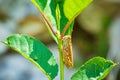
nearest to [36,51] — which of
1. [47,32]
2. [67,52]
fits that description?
[67,52]

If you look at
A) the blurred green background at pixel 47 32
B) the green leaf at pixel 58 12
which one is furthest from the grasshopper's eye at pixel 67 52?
the blurred green background at pixel 47 32

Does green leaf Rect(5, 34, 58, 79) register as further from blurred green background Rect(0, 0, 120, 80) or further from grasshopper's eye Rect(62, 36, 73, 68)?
blurred green background Rect(0, 0, 120, 80)

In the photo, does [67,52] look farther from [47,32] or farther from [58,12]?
[47,32]

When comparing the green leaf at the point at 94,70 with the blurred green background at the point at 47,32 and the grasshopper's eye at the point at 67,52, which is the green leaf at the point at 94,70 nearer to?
the grasshopper's eye at the point at 67,52

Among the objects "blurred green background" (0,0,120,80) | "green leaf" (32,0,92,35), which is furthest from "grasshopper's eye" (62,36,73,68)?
"blurred green background" (0,0,120,80)

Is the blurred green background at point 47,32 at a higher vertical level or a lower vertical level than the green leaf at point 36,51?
lower

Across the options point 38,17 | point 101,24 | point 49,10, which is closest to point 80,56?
point 101,24
